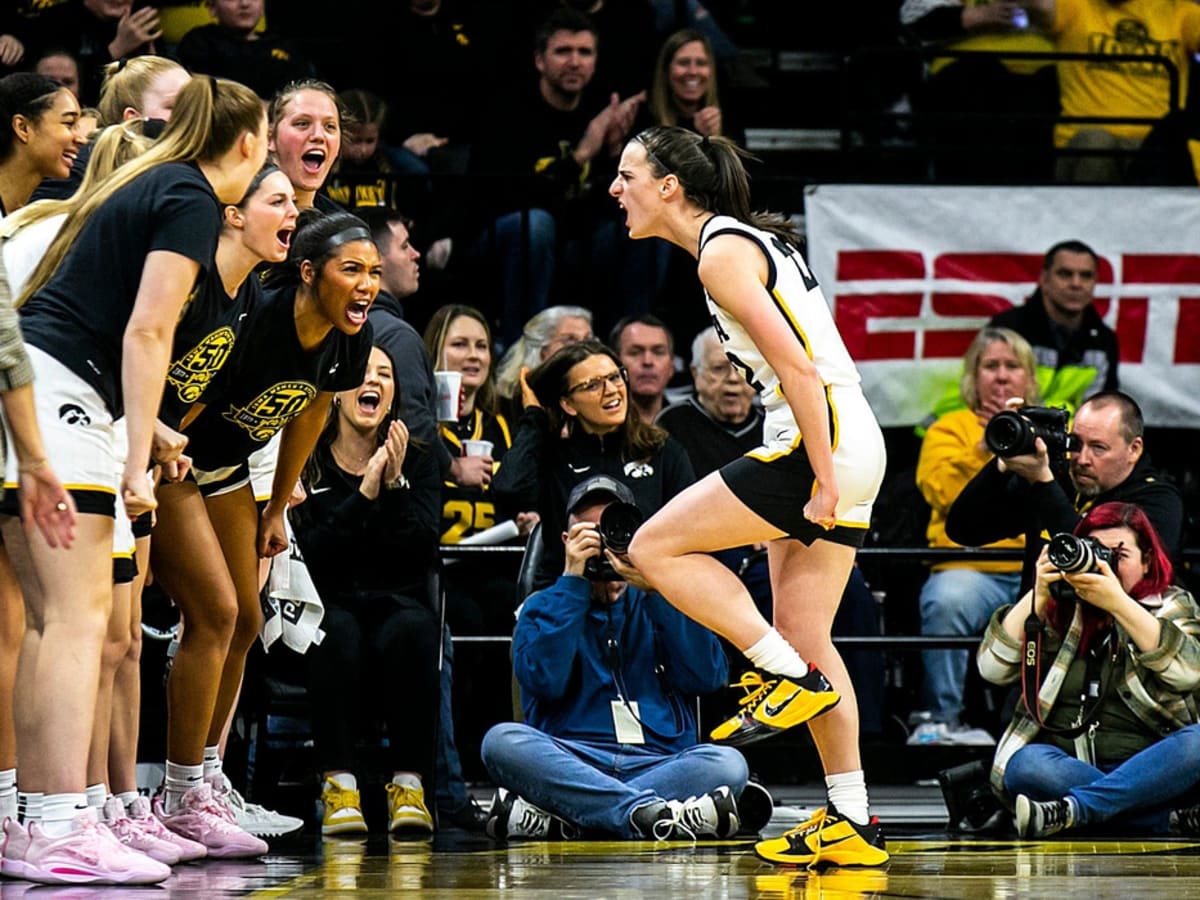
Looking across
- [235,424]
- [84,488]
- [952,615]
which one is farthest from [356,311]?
[952,615]

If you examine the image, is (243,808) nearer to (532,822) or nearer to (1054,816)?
(532,822)

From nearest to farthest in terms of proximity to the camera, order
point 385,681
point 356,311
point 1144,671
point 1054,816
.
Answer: point 356,311, point 1054,816, point 1144,671, point 385,681

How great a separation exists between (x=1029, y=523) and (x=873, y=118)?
3161mm

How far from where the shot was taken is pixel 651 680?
621cm

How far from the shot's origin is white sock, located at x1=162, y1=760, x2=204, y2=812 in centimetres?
529

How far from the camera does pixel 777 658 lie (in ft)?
15.8

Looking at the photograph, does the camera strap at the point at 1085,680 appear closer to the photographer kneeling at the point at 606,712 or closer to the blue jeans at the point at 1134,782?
the blue jeans at the point at 1134,782

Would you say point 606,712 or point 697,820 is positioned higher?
point 606,712

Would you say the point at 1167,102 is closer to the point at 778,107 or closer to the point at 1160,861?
the point at 778,107

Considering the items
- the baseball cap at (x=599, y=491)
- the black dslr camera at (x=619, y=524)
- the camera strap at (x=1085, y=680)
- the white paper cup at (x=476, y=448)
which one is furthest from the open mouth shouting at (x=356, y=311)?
the camera strap at (x=1085, y=680)

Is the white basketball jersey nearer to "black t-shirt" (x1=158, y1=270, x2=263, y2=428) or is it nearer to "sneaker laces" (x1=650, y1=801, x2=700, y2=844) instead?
"black t-shirt" (x1=158, y1=270, x2=263, y2=428)

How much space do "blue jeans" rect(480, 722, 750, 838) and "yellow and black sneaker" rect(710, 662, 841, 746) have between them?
3.67 feet

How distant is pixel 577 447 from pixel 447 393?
515 millimetres

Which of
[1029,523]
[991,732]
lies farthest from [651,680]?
[991,732]
